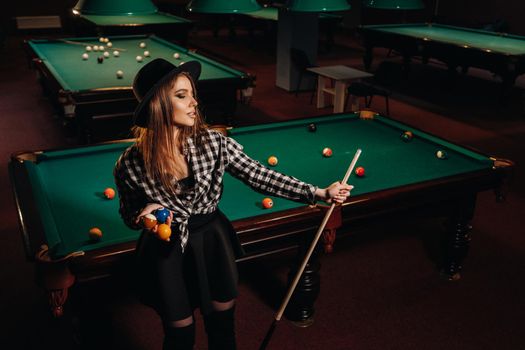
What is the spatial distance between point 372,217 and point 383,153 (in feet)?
2.23

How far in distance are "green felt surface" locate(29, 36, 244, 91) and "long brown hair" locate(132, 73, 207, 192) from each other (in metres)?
2.67

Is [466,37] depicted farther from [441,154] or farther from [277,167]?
[277,167]

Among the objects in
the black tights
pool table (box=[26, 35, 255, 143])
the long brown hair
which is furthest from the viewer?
pool table (box=[26, 35, 255, 143])

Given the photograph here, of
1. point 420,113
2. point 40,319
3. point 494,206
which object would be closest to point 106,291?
point 40,319

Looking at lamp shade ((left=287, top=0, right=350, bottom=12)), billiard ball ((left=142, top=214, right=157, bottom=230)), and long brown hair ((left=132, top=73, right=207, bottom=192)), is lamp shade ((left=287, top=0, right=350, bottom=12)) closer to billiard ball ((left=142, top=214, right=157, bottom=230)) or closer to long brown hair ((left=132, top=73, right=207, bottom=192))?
long brown hair ((left=132, top=73, right=207, bottom=192))

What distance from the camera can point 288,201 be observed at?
2.44m

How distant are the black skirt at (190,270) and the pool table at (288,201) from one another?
0.75 feet

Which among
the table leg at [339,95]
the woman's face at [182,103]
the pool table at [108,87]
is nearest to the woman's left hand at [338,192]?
the woman's face at [182,103]

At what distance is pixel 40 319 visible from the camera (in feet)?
8.90

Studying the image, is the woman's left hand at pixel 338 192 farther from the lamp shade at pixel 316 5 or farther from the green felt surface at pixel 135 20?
the green felt surface at pixel 135 20

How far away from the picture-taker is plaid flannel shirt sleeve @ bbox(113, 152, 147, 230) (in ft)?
5.67

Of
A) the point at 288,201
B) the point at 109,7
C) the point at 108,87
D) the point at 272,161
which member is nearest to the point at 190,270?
the point at 288,201

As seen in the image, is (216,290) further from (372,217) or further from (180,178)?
(372,217)

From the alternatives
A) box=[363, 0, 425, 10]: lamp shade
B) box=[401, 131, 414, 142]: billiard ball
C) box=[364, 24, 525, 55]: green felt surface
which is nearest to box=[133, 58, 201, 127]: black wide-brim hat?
box=[401, 131, 414, 142]: billiard ball
